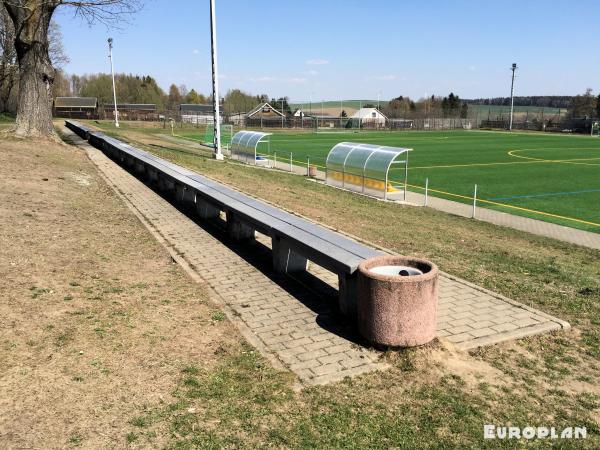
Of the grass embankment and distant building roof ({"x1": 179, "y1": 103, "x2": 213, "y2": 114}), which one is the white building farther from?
the grass embankment

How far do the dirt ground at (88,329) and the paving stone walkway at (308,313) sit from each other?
401mm

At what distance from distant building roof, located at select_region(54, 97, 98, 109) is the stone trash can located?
102121mm

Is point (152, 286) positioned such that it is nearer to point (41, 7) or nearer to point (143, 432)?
point (143, 432)

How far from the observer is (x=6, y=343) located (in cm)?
456


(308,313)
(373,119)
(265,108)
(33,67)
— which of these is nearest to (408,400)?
(308,313)

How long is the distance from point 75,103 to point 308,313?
348 ft

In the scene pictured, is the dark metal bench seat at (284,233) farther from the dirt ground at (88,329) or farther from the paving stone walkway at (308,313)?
the dirt ground at (88,329)

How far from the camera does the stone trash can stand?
4703 millimetres

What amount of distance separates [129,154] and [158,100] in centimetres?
11573

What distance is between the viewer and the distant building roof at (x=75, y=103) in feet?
316

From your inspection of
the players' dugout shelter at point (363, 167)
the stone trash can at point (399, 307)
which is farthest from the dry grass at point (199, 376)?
the players' dugout shelter at point (363, 167)

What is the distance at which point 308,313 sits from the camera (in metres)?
5.81

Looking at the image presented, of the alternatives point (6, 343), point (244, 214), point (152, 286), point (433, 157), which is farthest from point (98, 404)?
point (433, 157)

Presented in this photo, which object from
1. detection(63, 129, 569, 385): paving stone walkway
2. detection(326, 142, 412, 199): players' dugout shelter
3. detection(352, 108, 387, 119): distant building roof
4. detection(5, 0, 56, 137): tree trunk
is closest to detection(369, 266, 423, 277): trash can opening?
detection(63, 129, 569, 385): paving stone walkway
